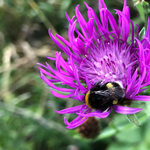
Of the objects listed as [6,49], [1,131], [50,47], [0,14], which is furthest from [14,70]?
[1,131]

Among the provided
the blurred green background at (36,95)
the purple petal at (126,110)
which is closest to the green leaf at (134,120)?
the purple petal at (126,110)

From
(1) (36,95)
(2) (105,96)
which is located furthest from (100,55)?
(1) (36,95)

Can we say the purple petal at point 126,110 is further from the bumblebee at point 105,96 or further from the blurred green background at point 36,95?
the blurred green background at point 36,95

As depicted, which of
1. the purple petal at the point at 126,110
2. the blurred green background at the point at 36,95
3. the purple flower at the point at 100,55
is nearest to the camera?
the purple petal at the point at 126,110

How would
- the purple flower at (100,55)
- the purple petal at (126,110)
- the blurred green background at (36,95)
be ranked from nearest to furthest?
the purple petal at (126,110), the purple flower at (100,55), the blurred green background at (36,95)

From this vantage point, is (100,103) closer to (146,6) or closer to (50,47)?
(146,6)
